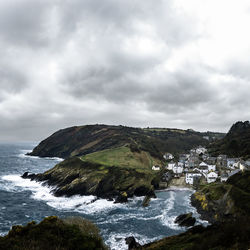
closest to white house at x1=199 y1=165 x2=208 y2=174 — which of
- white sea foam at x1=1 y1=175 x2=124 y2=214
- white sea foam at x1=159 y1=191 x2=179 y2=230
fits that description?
white sea foam at x1=159 y1=191 x2=179 y2=230

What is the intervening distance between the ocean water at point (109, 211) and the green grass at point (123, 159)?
29.6m

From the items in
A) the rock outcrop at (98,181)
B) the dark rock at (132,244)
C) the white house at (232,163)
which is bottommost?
the dark rock at (132,244)

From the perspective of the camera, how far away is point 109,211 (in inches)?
2309

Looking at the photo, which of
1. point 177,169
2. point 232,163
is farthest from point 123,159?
point 232,163

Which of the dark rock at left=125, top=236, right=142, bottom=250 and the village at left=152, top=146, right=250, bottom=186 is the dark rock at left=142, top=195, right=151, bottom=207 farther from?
the village at left=152, top=146, right=250, bottom=186

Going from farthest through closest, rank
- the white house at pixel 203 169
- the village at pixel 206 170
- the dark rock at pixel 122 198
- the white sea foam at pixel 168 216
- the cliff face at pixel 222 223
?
1. the white house at pixel 203 169
2. the village at pixel 206 170
3. the dark rock at pixel 122 198
4. the white sea foam at pixel 168 216
5. the cliff face at pixel 222 223

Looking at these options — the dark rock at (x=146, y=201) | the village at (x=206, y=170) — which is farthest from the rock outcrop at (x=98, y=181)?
the village at (x=206, y=170)

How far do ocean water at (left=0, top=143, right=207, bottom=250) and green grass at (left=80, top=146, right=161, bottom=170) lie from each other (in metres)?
29.6

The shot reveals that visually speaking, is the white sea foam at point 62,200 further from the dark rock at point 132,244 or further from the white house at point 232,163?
the white house at point 232,163

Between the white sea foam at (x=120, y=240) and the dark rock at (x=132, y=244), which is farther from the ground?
the dark rock at (x=132, y=244)

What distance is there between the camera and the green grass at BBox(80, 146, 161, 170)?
350 ft

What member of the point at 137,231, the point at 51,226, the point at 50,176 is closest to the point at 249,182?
the point at 137,231

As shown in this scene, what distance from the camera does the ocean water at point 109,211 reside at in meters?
43.5

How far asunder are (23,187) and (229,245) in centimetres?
8725
